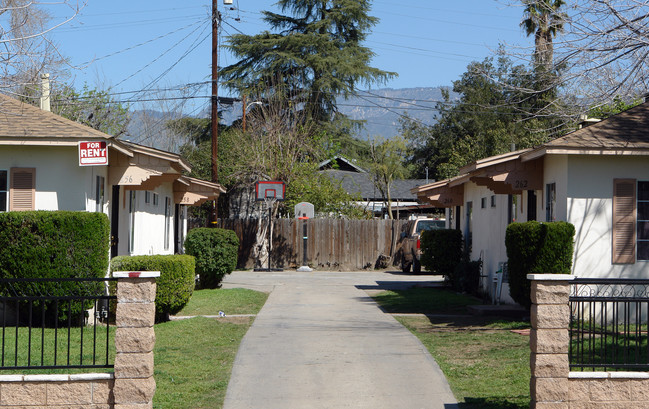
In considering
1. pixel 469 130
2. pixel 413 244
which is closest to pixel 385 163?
pixel 469 130

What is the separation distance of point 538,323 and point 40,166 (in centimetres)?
1037

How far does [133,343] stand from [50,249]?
6163mm

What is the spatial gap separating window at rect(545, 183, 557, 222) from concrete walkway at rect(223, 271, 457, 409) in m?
3.77

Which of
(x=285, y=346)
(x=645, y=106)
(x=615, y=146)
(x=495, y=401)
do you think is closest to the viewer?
(x=495, y=401)

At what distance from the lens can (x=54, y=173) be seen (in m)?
14.7

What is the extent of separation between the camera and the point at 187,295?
14.9 metres

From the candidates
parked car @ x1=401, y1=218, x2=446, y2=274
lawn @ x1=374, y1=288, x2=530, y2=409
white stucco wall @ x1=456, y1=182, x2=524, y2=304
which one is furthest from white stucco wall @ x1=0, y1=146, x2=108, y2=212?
parked car @ x1=401, y1=218, x2=446, y2=274

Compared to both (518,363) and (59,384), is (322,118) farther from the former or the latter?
(59,384)

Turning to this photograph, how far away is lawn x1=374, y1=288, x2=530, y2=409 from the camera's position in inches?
348

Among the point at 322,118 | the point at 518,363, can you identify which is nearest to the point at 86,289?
the point at 518,363

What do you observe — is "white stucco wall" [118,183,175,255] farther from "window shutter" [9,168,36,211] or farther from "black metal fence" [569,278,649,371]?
"black metal fence" [569,278,649,371]

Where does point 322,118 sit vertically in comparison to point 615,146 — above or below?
above

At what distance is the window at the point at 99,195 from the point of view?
598 inches

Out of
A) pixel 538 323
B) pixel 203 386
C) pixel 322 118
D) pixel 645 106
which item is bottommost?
pixel 203 386
